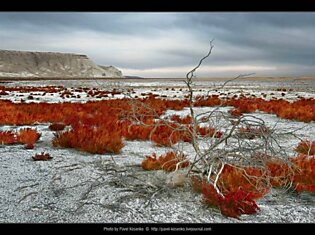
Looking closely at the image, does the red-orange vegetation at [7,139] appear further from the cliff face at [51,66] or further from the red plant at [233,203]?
the cliff face at [51,66]

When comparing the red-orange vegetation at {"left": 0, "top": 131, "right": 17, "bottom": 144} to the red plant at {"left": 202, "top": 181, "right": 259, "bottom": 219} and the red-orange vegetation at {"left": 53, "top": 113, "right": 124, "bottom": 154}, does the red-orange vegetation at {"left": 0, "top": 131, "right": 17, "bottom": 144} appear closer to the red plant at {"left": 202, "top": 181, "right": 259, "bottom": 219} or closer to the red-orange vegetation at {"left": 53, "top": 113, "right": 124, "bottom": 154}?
the red-orange vegetation at {"left": 53, "top": 113, "right": 124, "bottom": 154}

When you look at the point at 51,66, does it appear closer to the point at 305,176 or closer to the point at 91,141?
the point at 91,141

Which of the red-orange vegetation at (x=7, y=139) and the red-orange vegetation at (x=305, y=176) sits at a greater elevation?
the red-orange vegetation at (x=305, y=176)

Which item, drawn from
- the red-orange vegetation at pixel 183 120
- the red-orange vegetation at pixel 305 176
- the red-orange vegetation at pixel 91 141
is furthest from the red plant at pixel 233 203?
the red-orange vegetation at pixel 183 120

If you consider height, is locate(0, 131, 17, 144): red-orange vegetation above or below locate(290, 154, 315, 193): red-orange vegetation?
below

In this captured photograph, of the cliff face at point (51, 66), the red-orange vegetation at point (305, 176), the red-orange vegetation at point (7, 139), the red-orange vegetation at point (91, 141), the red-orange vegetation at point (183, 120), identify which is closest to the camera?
the red-orange vegetation at point (305, 176)

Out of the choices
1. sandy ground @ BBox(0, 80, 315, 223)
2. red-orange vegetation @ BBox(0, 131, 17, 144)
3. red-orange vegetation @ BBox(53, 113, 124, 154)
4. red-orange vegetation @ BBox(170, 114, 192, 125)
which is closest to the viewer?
sandy ground @ BBox(0, 80, 315, 223)

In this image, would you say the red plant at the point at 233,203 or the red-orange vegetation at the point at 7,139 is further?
the red-orange vegetation at the point at 7,139

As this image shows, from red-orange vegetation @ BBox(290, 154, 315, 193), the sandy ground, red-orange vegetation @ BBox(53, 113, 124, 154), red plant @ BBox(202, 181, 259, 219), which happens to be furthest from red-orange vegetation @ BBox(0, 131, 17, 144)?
red-orange vegetation @ BBox(290, 154, 315, 193)

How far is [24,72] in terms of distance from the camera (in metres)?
92.9
